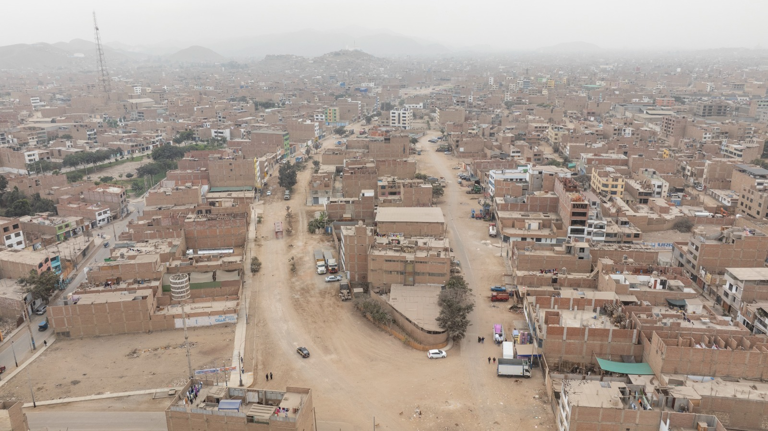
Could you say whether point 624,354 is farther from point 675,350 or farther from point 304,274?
point 304,274

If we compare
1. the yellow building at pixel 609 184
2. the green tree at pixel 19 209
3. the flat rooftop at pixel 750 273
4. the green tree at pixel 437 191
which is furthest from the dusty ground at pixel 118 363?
the yellow building at pixel 609 184

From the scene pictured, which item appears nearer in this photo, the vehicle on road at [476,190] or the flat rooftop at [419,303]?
the flat rooftop at [419,303]

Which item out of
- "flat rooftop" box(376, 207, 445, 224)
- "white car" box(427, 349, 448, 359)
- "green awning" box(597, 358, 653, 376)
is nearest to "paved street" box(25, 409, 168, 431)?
"white car" box(427, 349, 448, 359)

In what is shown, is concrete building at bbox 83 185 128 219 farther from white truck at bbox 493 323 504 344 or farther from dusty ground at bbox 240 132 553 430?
white truck at bbox 493 323 504 344

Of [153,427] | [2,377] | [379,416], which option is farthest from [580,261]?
[2,377]

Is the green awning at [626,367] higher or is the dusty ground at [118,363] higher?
the green awning at [626,367]

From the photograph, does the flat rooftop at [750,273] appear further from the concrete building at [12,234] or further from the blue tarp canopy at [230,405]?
the concrete building at [12,234]
